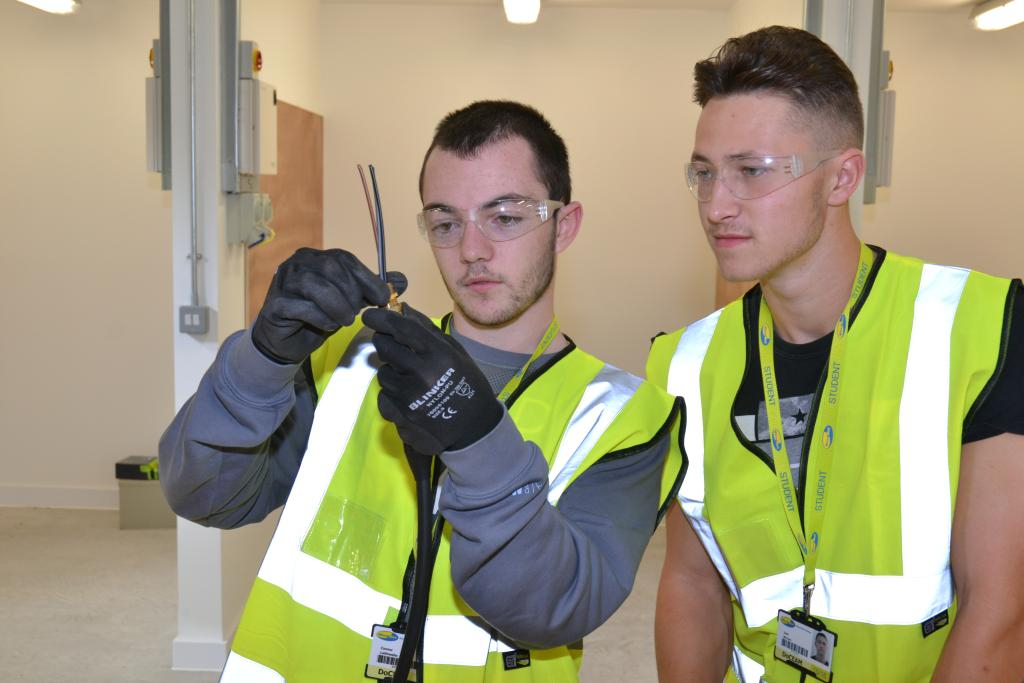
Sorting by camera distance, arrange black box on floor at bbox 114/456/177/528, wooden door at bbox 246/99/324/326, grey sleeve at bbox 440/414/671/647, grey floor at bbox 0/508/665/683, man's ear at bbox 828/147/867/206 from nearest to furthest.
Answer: grey sleeve at bbox 440/414/671/647 < man's ear at bbox 828/147/867/206 < grey floor at bbox 0/508/665/683 < wooden door at bbox 246/99/324/326 < black box on floor at bbox 114/456/177/528

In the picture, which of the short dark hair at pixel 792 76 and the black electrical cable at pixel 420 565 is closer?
the black electrical cable at pixel 420 565

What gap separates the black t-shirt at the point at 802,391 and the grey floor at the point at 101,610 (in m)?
2.11

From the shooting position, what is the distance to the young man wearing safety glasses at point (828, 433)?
1.48 metres

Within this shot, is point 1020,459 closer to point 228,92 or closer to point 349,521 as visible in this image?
point 349,521

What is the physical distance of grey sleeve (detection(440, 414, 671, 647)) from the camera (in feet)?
3.69

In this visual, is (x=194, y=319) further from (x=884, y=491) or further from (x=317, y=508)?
(x=884, y=491)

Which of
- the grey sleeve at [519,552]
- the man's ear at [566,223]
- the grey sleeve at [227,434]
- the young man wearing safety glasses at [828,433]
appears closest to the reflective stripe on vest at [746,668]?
the young man wearing safety glasses at [828,433]

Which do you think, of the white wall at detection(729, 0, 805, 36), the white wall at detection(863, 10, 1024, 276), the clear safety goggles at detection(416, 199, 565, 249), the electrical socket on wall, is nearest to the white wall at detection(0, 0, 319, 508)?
the electrical socket on wall

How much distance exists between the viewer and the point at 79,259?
17.4ft

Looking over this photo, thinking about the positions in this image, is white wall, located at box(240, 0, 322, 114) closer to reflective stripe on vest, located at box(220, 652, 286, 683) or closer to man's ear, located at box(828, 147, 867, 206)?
man's ear, located at box(828, 147, 867, 206)

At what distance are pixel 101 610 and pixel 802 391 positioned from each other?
3.27 m

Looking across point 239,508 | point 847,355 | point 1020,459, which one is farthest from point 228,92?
point 1020,459

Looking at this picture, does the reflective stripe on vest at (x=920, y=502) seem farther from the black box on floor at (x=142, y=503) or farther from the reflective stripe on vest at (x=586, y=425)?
the black box on floor at (x=142, y=503)

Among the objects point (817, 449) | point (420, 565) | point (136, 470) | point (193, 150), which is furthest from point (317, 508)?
point (136, 470)
